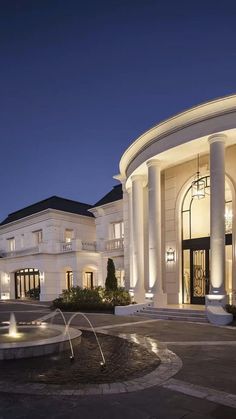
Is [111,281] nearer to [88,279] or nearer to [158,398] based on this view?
[88,279]

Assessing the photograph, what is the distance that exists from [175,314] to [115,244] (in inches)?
501

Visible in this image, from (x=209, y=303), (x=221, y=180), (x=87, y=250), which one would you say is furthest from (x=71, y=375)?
(x=87, y=250)

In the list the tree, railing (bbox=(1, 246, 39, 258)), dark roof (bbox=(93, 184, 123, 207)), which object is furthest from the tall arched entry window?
railing (bbox=(1, 246, 39, 258))

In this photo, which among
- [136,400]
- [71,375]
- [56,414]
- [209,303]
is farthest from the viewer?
[209,303]

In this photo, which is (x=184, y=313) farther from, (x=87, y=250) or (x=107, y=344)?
(x=87, y=250)

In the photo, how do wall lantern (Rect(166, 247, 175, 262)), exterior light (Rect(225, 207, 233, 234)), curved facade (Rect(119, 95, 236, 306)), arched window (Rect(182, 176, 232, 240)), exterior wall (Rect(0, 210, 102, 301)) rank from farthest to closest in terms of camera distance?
exterior wall (Rect(0, 210, 102, 301)), wall lantern (Rect(166, 247, 175, 262)), arched window (Rect(182, 176, 232, 240)), exterior light (Rect(225, 207, 233, 234)), curved facade (Rect(119, 95, 236, 306))

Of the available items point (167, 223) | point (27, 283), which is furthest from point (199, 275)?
point (27, 283)

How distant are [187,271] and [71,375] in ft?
47.2

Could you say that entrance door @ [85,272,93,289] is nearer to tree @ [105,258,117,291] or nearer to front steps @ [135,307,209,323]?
tree @ [105,258,117,291]

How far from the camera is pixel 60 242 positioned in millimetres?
31422

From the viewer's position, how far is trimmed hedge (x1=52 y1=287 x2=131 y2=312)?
1995cm

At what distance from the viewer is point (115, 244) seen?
2859 centimetres

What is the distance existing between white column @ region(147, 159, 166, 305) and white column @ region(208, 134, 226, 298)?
3637mm

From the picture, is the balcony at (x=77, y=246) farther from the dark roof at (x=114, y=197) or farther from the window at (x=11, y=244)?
the window at (x=11, y=244)
